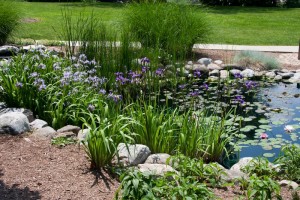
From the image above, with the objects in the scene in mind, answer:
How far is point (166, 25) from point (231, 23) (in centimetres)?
704

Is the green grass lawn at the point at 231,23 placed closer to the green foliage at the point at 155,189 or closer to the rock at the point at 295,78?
the rock at the point at 295,78

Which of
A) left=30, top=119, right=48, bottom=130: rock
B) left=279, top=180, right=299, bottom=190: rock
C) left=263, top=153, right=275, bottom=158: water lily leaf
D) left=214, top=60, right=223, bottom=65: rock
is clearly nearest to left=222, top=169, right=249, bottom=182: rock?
left=279, top=180, right=299, bottom=190: rock

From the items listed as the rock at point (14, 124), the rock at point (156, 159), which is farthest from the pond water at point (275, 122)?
the rock at point (14, 124)

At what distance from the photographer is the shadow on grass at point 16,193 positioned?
3936 mm

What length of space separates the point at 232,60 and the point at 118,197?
271 inches

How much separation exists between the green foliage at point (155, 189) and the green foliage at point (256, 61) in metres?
6.67

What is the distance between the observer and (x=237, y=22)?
16359 mm

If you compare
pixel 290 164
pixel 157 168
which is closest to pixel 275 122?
pixel 290 164

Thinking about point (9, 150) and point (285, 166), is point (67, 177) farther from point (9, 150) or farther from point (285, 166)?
point (285, 166)

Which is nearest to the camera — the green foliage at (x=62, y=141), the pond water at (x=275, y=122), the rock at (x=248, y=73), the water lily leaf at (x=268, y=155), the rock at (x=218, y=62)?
the green foliage at (x=62, y=141)

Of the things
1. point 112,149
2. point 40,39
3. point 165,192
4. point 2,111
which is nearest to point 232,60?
point 40,39

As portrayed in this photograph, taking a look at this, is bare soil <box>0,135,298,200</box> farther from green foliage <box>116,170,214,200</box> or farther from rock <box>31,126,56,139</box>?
green foliage <box>116,170,214,200</box>

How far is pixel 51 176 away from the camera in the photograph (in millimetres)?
4301

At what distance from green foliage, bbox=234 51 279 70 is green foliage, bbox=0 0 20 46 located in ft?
15.3
